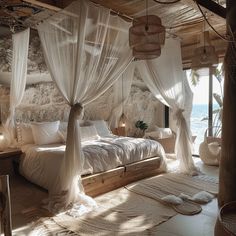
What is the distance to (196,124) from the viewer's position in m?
14.9

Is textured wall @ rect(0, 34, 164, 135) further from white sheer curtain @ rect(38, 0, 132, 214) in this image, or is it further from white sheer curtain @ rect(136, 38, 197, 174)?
white sheer curtain @ rect(136, 38, 197, 174)

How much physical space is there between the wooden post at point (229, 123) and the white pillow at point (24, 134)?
10.8ft

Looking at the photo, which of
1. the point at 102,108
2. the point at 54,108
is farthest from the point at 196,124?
the point at 54,108

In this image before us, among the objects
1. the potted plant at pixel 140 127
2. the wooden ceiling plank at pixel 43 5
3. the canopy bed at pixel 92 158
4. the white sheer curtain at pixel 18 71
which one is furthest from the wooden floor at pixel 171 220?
the potted plant at pixel 140 127

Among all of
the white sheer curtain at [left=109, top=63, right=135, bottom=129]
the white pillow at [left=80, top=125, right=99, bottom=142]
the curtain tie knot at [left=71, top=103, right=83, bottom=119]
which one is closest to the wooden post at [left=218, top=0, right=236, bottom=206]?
the curtain tie knot at [left=71, top=103, right=83, bottom=119]

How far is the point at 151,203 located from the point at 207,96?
343 centimetres

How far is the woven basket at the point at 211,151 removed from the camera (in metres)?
4.80

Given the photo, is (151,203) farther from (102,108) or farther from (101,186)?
(102,108)

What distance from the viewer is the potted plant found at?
19.7 feet

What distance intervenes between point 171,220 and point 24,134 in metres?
2.79

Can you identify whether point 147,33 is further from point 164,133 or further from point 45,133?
point 164,133

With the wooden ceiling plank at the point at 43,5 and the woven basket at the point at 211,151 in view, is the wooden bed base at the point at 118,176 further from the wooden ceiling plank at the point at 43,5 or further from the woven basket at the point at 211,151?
the wooden ceiling plank at the point at 43,5

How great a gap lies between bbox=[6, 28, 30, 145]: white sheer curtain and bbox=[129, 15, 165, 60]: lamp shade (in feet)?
6.65

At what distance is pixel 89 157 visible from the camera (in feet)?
10.8
